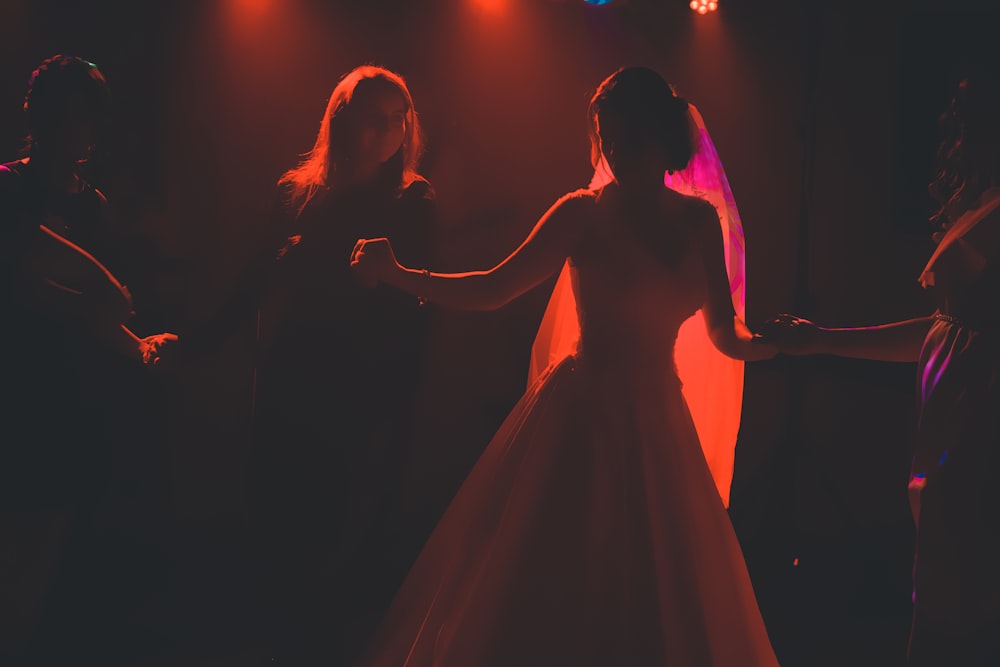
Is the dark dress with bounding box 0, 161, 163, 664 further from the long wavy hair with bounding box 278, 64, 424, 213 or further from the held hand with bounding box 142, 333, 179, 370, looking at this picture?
the long wavy hair with bounding box 278, 64, 424, 213

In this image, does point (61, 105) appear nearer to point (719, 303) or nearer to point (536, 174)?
point (719, 303)

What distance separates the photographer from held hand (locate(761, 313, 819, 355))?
217 centimetres

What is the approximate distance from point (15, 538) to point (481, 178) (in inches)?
97.9

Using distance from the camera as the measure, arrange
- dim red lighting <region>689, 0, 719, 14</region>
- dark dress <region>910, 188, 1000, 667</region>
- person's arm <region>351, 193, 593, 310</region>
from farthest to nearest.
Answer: dim red lighting <region>689, 0, 719, 14</region>
person's arm <region>351, 193, 593, 310</region>
dark dress <region>910, 188, 1000, 667</region>

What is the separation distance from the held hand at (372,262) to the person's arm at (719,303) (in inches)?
29.4

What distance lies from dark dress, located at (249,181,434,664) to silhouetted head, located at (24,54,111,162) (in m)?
0.57

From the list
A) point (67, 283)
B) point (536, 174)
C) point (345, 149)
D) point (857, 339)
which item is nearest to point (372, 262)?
point (345, 149)

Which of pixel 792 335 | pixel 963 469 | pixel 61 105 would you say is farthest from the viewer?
pixel 792 335

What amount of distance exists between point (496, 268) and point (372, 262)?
11.8 inches

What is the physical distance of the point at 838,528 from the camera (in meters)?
3.94

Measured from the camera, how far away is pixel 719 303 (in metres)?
2.06

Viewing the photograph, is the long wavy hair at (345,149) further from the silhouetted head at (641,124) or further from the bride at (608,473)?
the silhouetted head at (641,124)

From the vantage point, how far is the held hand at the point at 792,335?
7.13 ft

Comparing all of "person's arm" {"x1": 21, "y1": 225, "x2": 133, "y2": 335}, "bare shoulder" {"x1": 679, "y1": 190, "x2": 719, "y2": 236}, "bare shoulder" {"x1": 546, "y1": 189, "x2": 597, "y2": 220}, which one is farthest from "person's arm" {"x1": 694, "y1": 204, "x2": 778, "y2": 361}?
"person's arm" {"x1": 21, "y1": 225, "x2": 133, "y2": 335}
